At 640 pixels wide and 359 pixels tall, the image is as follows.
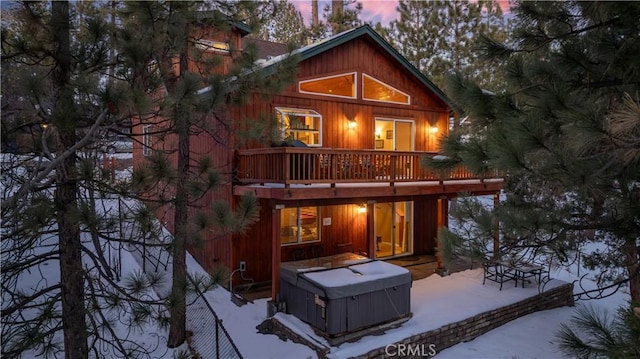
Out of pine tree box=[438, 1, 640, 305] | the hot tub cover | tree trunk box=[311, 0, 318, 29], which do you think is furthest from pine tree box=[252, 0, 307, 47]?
pine tree box=[438, 1, 640, 305]

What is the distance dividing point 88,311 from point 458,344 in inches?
258

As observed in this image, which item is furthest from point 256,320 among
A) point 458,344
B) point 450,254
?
point 450,254

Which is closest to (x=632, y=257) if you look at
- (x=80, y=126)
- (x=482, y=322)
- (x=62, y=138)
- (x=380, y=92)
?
(x=482, y=322)

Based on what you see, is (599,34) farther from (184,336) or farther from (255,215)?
(184,336)

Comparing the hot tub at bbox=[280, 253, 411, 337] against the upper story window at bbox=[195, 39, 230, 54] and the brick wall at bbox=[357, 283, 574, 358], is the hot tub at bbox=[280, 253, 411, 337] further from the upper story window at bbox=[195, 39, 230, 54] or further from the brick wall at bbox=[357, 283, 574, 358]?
the upper story window at bbox=[195, 39, 230, 54]

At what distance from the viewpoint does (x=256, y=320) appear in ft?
25.4

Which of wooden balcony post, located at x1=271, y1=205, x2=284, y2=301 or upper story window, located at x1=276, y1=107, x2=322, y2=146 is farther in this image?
upper story window, located at x1=276, y1=107, x2=322, y2=146

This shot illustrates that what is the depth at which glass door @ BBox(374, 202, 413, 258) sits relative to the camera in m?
12.5

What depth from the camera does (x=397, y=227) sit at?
12625mm

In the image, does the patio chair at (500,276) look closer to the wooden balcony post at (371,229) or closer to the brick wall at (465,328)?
the brick wall at (465,328)

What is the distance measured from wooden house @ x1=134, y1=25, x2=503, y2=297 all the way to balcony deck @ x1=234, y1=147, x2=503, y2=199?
0.02 m

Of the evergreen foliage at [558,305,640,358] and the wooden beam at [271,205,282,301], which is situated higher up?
the evergreen foliage at [558,305,640,358]

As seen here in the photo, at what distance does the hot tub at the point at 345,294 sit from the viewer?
22.3 ft

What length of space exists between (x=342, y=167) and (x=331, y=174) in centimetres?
36
